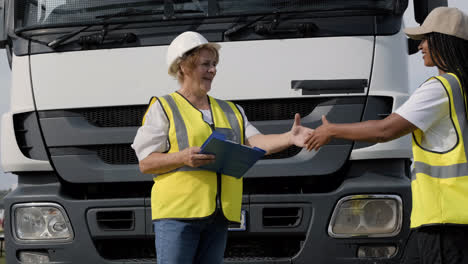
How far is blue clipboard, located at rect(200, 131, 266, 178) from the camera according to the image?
3.38 metres

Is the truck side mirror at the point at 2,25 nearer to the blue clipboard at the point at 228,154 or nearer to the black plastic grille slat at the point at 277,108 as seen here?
the black plastic grille slat at the point at 277,108

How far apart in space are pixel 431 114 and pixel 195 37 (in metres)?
1.13

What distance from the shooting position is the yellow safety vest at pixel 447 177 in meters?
3.30

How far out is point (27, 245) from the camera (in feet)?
17.0

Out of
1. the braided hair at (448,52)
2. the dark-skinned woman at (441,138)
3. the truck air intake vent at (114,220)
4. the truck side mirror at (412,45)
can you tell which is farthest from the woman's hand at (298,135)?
the truck side mirror at (412,45)

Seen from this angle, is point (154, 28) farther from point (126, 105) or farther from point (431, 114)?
point (431, 114)

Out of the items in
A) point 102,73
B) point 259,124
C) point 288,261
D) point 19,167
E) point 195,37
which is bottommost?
point 288,261

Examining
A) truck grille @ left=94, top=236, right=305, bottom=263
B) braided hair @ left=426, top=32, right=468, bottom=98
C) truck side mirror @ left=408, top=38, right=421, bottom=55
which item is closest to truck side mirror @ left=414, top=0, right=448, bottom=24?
truck side mirror @ left=408, top=38, right=421, bottom=55

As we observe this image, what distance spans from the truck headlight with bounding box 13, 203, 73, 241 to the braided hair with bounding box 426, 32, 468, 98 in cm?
272

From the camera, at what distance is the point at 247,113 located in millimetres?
5004

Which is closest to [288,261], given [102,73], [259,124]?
[259,124]

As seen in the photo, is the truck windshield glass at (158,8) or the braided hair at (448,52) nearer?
the braided hair at (448,52)

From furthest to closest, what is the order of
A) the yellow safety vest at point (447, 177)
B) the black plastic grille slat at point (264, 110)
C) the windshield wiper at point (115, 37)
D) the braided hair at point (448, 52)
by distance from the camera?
the windshield wiper at point (115, 37) → the black plastic grille slat at point (264, 110) → the braided hair at point (448, 52) → the yellow safety vest at point (447, 177)

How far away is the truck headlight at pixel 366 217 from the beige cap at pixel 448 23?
5.36 feet
